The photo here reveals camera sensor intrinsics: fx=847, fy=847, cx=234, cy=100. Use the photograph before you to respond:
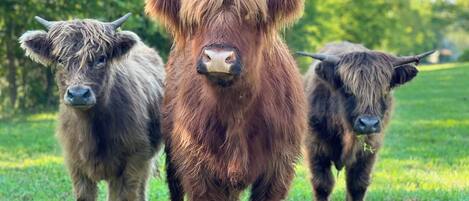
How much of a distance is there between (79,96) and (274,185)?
164cm

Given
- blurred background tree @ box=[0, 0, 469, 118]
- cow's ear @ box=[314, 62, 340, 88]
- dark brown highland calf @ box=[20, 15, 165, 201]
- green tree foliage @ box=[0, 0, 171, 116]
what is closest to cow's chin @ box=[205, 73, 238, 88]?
blurred background tree @ box=[0, 0, 469, 118]

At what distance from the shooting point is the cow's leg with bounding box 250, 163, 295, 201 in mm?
5820

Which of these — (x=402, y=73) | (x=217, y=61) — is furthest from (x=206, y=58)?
(x=402, y=73)

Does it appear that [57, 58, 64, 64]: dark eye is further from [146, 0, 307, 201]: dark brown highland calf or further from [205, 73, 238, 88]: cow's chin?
[205, 73, 238, 88]: cow's chin

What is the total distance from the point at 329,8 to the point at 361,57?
1714 inches

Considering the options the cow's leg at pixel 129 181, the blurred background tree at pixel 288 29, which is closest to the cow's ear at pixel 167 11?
the blurred background tree at pixel 288 29

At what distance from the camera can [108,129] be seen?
693 centimetres

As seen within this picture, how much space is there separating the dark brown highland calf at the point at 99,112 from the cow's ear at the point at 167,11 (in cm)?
121

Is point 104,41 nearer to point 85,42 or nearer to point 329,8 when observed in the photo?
point 85,42

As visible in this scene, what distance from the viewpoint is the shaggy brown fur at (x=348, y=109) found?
7.44 metres

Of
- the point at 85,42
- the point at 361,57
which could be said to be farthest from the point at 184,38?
the point at 361,57

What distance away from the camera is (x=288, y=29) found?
5.98 meters

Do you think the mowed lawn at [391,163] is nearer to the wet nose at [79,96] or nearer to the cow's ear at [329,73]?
the cow's ear at [329,73]

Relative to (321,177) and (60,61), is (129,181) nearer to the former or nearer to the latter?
(60,61)
